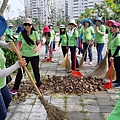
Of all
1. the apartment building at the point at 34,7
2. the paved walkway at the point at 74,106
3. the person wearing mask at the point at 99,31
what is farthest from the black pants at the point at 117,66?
the apartment building at the point at 34,7

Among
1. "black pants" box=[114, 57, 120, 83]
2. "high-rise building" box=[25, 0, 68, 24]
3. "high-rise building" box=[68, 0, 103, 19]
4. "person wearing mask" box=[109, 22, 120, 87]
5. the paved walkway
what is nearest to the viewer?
the paved walkway

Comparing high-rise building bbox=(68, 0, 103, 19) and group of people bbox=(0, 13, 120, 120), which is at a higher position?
high-rise building bbox=(68, 0, 103, 19)

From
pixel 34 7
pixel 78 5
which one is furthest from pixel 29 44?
pixel 78 5

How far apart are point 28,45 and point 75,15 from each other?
350ft

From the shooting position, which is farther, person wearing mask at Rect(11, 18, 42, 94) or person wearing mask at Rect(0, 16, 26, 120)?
person wearing mask at Rect(11, 18, 42, 94)

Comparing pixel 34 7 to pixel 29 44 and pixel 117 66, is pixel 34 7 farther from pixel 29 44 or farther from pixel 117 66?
pixel 29 44

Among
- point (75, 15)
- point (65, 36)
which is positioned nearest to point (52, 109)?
point (65, 36)

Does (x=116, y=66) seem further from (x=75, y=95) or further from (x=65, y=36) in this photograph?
(x=65, y=36)

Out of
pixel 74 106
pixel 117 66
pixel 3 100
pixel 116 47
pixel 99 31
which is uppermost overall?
pixel 99 31

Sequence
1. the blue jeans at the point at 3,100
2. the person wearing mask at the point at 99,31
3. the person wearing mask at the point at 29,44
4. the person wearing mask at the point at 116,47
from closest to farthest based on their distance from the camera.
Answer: the blue jeans at the point at 3,100, the person wearing mask at the point at 29,44, the person wearing mask at the point at 116,47, the person wearing mask at the point at 99,31

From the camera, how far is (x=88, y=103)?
4281 millimetres

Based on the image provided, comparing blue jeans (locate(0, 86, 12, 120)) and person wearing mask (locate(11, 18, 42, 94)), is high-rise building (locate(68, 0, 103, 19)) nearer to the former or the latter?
person wearing mask (locate(11, 18, 42, 94))

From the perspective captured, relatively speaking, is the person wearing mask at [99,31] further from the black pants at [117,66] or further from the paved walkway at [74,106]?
the paved walkway at [74,106]

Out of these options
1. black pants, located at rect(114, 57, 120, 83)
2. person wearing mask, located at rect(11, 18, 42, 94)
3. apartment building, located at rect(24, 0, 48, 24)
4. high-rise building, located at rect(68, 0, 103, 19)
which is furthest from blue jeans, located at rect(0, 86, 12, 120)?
high-rise building, located at rect(68, 0, 103, 19)
